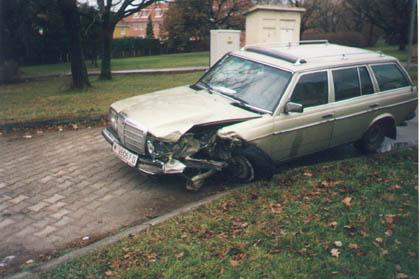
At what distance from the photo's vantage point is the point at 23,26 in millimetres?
22203

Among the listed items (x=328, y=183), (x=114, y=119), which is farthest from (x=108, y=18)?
(x=328, y=183)

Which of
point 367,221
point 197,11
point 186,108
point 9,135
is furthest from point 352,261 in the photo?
point 197,11

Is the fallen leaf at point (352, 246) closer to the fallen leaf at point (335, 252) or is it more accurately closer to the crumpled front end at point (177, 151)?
the fallen leaf at point (335, 252)

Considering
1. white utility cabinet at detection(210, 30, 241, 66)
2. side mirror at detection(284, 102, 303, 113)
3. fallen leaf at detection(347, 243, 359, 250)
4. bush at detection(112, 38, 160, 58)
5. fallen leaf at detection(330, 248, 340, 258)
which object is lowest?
fallen leaf at detection(330, 248, 340, 258)

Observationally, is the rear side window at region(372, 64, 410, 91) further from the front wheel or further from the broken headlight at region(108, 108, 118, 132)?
the broken headlight at region(108, 108, 118, 132)

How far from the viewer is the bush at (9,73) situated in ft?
61.1

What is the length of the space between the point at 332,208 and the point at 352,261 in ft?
3.78

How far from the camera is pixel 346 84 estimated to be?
6.71m

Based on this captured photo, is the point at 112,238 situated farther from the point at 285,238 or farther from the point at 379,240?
the point at 379,240

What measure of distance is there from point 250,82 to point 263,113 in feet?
2.50

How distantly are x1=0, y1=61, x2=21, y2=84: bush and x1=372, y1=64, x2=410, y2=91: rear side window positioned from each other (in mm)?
16569

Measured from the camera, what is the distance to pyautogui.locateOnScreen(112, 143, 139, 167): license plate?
5.56 metres

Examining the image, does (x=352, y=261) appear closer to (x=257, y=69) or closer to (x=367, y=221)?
(x=367, y=221)

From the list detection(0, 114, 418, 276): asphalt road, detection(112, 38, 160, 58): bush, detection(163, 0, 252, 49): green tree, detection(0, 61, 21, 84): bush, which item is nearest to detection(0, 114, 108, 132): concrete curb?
detection(0, 114, 418, 276): asphalt road
